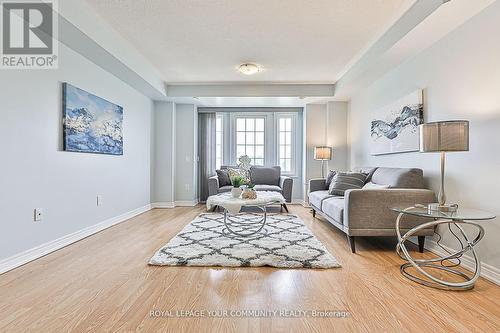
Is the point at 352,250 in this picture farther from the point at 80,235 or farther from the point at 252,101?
the point at 252,101

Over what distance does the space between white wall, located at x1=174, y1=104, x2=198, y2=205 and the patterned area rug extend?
218 centimetres

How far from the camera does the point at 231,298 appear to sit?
194 centimetres

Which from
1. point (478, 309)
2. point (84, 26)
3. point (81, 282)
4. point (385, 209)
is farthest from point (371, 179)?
point (84, 26)

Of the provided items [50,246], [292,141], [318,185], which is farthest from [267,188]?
[50,246]

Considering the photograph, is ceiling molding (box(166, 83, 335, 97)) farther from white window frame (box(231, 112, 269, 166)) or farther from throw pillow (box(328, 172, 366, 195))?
throw pillow (box(328, 172, 366, 195))

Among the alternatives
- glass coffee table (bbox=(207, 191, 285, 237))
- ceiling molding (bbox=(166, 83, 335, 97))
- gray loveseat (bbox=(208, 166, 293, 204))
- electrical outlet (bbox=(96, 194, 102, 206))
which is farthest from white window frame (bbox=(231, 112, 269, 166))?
electrical outlet (bbox=(96, 194, 102, 206))

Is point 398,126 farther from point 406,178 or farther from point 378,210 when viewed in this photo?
point 378,210

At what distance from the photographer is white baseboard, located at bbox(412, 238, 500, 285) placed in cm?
223

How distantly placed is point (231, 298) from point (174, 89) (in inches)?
173

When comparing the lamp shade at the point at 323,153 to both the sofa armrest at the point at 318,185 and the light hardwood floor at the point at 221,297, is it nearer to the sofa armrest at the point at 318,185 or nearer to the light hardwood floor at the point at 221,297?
the sofa armrest at the point at 318,185

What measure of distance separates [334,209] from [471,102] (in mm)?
1652

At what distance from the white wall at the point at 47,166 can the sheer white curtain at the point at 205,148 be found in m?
2.32

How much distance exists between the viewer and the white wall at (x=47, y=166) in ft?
8.13

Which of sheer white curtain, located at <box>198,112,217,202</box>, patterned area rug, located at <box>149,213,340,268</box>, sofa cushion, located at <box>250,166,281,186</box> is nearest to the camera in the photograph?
patterned area rug, located at <box>149,213,340,268</box>
